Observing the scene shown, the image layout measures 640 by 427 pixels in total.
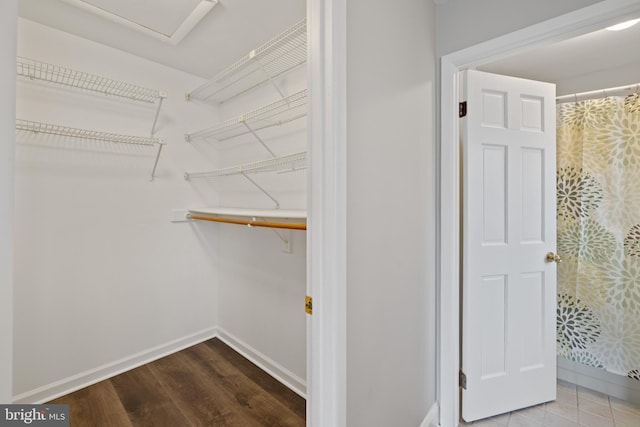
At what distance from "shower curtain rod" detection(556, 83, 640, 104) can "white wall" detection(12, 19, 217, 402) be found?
292 cm

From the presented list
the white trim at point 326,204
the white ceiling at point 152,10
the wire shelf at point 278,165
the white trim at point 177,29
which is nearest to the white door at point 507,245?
the wire shelf at point 278,165

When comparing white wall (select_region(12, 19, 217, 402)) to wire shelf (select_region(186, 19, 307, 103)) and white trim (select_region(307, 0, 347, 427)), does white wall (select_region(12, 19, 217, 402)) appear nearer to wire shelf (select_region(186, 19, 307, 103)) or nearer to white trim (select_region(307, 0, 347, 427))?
wire shelf (select_region(186, 19, 307, 103))

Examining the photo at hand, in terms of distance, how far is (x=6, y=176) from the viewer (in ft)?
1.60

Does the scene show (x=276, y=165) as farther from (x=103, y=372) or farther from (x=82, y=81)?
(x=103, y=372)

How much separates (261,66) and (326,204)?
1.29 metres

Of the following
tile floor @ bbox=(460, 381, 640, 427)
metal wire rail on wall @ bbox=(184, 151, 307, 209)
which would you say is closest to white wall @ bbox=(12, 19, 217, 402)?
metal wire rail on wall @ bbox=(184, 151, 307, 209)

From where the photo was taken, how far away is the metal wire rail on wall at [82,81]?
5.42 ft

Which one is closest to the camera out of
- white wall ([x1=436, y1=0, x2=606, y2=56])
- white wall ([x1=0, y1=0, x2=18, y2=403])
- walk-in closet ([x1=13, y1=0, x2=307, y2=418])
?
white wall ([x1=0, y1=0, x2=18, y2=403])

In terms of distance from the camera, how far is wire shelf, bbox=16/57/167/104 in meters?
1.65

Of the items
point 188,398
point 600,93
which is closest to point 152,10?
point 188,398

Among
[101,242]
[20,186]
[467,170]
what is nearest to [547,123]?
[467,170]

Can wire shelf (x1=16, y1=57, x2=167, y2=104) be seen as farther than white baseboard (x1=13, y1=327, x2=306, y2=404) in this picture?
No

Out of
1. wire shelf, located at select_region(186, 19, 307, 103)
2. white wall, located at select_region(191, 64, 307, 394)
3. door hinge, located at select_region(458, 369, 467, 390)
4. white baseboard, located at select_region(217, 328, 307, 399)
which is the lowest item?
white baseboard, located at select_region(217, 328, 307, 399)

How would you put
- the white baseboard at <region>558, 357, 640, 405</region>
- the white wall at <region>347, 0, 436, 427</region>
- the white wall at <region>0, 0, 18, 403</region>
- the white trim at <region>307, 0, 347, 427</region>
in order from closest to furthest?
the white wall at <region>0, 0, 18, 403</region>, the white trim at <region>307, 0, 347, 427</region>, the white wall at <region>347, 0, 436, 427</region>, the white baseboard at <region>558, 357, 640, 405</region>
